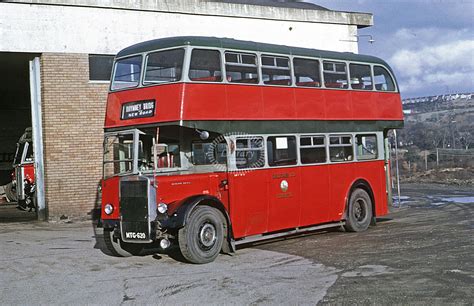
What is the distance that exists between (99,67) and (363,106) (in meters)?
7.91

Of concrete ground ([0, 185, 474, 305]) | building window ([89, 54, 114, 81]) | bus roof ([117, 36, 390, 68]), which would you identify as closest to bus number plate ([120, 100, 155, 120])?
bus roof ([117, 36, 390, 68])

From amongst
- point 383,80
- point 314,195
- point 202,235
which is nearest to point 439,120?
point 383,80

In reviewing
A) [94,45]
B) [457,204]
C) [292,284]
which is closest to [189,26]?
[94,45]

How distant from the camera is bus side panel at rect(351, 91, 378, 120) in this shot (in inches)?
552

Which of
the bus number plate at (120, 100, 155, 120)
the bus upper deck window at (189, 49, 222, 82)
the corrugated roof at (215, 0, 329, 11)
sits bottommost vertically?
the bus number plate at (120, 100, 155, 120)

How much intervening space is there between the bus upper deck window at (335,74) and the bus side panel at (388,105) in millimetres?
1143

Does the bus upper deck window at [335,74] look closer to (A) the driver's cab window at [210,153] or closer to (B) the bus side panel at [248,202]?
(B) the bus side panel at [248,202]

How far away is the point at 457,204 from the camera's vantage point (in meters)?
19.2

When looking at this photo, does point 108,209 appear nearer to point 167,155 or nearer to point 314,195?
point 167,155

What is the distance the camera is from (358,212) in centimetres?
1418

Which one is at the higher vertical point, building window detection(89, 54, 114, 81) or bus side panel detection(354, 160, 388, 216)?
building window detection(89, 54, 114, 81)

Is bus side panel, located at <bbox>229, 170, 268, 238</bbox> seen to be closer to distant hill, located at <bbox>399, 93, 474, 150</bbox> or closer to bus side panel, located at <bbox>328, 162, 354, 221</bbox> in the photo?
bus side panel, located at <bbox>328, 162, 354, 221</bbox>

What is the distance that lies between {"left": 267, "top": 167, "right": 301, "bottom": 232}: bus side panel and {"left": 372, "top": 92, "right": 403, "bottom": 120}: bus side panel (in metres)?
3.39

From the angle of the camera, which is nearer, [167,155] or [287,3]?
[167,155]
